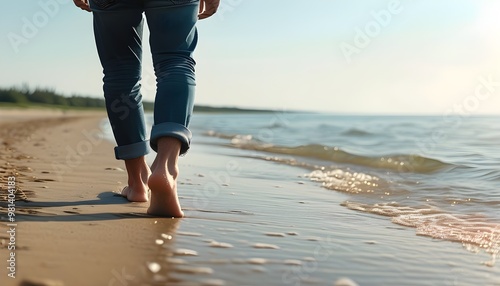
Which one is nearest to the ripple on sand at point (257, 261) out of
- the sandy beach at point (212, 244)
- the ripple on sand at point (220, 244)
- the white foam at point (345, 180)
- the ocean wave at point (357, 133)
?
the sandy beach at point (212, 244)

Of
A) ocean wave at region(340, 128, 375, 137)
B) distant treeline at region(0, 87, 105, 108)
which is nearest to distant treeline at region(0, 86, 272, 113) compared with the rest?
distant treeline at region(0, 87, 105, 108)

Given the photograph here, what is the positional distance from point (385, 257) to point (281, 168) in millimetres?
3245

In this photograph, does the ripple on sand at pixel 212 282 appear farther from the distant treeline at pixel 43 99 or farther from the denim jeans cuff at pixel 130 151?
the distant treeline at pixel 43 99

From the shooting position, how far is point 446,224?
257cm

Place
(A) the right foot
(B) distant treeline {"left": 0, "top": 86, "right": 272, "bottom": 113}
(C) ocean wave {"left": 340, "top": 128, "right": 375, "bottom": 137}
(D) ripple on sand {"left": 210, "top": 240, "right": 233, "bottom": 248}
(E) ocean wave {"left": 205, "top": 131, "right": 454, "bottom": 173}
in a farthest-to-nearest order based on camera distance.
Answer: (B) distant treeline {"left": 0, "top": 86, "right": 272, "bottom": 113} < (C) ocean wave {"left": 340, "top": 128, "right": 375, "bottom": 137} < (E) ocean wave {"left": 205, "top": 131, "right": 454, "bottom": 173} < (A) the right foot < (D) ripple on sand {"left": 210, "top": 240, "right": 233, "bottom": 248}

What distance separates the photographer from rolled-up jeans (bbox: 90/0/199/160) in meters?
2.09

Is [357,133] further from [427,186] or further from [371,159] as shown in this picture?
[427,186]

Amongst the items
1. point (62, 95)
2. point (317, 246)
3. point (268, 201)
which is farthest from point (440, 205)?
point (62, 95)

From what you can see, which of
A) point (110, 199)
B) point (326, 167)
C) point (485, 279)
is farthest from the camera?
point (326, 167)

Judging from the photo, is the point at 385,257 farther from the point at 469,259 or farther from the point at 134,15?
the point at 134,15

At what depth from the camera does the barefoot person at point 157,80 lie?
2.05 meters

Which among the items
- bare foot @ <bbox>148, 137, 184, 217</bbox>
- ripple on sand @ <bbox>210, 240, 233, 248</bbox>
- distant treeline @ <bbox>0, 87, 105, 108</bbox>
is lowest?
ripple on sand @ <bbox>210, 240, 233, 248</bbox>

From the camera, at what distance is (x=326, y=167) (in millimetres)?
5383

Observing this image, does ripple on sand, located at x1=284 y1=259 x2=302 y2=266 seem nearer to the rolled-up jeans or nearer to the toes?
the rolled-up jeans
